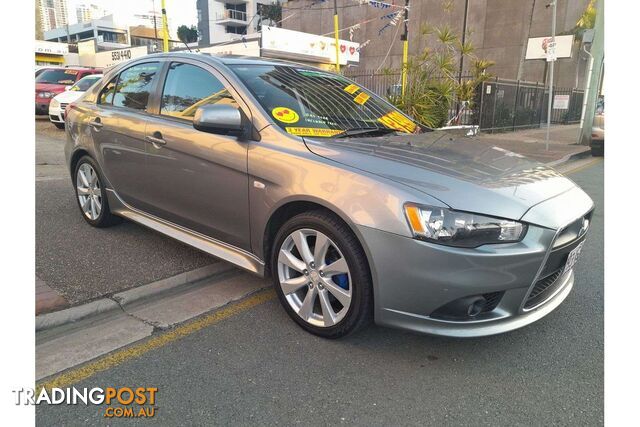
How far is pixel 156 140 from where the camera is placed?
3.61 meters

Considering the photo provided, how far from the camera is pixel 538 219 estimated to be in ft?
7.89

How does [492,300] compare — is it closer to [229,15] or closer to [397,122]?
[397,122]

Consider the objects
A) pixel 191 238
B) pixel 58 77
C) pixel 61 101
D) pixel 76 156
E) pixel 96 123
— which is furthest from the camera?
pixel 58 77

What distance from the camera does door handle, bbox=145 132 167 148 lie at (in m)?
3.57

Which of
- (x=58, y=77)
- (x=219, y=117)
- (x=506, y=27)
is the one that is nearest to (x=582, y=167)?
(x=219, y=117)

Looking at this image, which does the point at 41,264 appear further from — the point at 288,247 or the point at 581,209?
the point at 581,209

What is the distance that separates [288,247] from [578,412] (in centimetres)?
178

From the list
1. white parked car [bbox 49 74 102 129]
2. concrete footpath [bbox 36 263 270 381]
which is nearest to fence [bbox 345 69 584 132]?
white parked car [bbox 49 74 102 129]

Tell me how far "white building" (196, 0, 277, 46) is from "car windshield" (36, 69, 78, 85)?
46.1 meters

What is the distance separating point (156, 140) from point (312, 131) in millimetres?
1355

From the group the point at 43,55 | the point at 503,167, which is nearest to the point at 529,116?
the point at 503,167

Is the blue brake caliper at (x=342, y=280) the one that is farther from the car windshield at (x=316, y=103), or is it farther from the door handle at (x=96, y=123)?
the door handle at (x=96, y=123)

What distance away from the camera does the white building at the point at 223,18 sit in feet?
192

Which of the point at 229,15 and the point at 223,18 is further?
the point at 223,18
